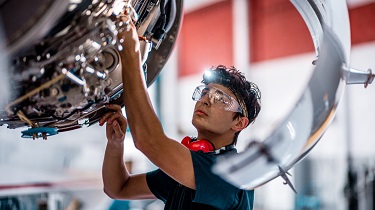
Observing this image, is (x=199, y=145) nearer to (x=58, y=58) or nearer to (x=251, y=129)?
(x=58, y=58)

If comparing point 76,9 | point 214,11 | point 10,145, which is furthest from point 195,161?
point 214,11

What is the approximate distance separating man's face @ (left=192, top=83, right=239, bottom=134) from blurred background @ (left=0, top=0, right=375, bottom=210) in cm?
91

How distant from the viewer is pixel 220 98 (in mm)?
1479

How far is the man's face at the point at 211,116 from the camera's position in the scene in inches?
57.2

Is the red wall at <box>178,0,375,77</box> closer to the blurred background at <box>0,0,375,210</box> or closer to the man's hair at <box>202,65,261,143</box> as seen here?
the blurred background at <box>0,0,375,210</box>

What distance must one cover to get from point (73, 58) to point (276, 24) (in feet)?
15.4

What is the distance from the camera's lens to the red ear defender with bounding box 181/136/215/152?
4.63 feet

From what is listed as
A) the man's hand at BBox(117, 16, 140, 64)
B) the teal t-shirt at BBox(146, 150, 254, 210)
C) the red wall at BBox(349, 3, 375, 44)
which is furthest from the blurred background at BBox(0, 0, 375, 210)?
the man's hand at BBox(117, 16, 140, 64)

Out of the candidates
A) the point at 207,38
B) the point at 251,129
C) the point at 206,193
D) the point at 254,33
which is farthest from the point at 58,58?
the point at 207,38

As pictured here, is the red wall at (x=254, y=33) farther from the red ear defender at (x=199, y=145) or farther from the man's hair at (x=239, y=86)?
the red ear defender at (x=199, y=145)

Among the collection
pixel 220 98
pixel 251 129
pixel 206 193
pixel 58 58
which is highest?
pixel 58 58

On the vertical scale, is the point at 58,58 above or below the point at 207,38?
below

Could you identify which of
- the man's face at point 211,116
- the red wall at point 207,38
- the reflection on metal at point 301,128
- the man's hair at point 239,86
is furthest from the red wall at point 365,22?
the reflection on metal at point 301,128

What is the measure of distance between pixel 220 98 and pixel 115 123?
0.33 meters
